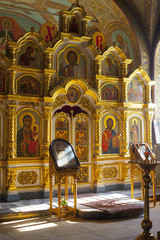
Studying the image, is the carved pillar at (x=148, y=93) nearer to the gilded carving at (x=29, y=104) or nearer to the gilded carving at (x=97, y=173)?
the gilded carving at (x=97, y=173)

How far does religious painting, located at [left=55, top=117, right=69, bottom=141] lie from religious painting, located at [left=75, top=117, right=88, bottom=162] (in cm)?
Answer: 33

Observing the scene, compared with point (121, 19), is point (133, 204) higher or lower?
lower

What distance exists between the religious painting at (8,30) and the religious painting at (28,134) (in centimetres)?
236

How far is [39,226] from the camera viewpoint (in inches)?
243

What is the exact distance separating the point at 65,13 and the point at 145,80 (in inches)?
138

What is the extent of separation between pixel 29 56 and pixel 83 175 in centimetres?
376

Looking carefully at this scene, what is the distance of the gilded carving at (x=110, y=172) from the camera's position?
9531 mm

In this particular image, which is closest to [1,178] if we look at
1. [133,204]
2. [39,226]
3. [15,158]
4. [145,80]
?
[15,158]

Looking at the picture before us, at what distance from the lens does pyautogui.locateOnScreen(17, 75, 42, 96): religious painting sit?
8.34m

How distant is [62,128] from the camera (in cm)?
891

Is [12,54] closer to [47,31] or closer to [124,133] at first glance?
[47,31]

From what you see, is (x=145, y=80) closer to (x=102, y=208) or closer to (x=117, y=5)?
(x=117, y=5)

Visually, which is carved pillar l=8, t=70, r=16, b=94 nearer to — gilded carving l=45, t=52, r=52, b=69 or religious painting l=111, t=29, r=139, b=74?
gilded carving l=45, t=52, r=52, b=69

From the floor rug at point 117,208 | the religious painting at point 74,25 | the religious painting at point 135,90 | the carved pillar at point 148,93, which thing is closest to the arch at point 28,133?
the floor rug at point 117,208
